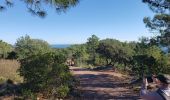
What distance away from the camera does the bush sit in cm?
1500

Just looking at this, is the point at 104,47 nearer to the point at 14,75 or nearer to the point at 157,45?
the point at 157,45

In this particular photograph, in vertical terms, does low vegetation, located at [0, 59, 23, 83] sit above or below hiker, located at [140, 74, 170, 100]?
above

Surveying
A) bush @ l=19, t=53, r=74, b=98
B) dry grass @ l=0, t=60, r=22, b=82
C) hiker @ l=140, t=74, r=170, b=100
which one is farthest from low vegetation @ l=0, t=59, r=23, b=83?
hiker @ l=140, t=74, r=170, b=100

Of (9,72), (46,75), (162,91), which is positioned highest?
(9,72)

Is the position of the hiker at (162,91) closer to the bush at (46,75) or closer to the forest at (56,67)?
the forest at (56,67)

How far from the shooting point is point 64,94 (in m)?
15.4

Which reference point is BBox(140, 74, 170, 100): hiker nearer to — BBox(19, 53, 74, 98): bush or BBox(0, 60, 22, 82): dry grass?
BBox(19, 53, 74, 98): bush

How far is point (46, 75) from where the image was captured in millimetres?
15047

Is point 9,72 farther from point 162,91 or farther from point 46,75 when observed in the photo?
point 162,91

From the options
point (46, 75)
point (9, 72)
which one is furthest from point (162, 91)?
point (9, 72)

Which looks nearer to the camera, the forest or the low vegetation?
the forest

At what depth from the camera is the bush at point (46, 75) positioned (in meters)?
15.0

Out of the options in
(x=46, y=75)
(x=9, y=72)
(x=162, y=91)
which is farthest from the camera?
(x=9, y=72)

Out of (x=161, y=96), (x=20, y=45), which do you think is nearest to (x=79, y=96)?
(x=161, y=96)
